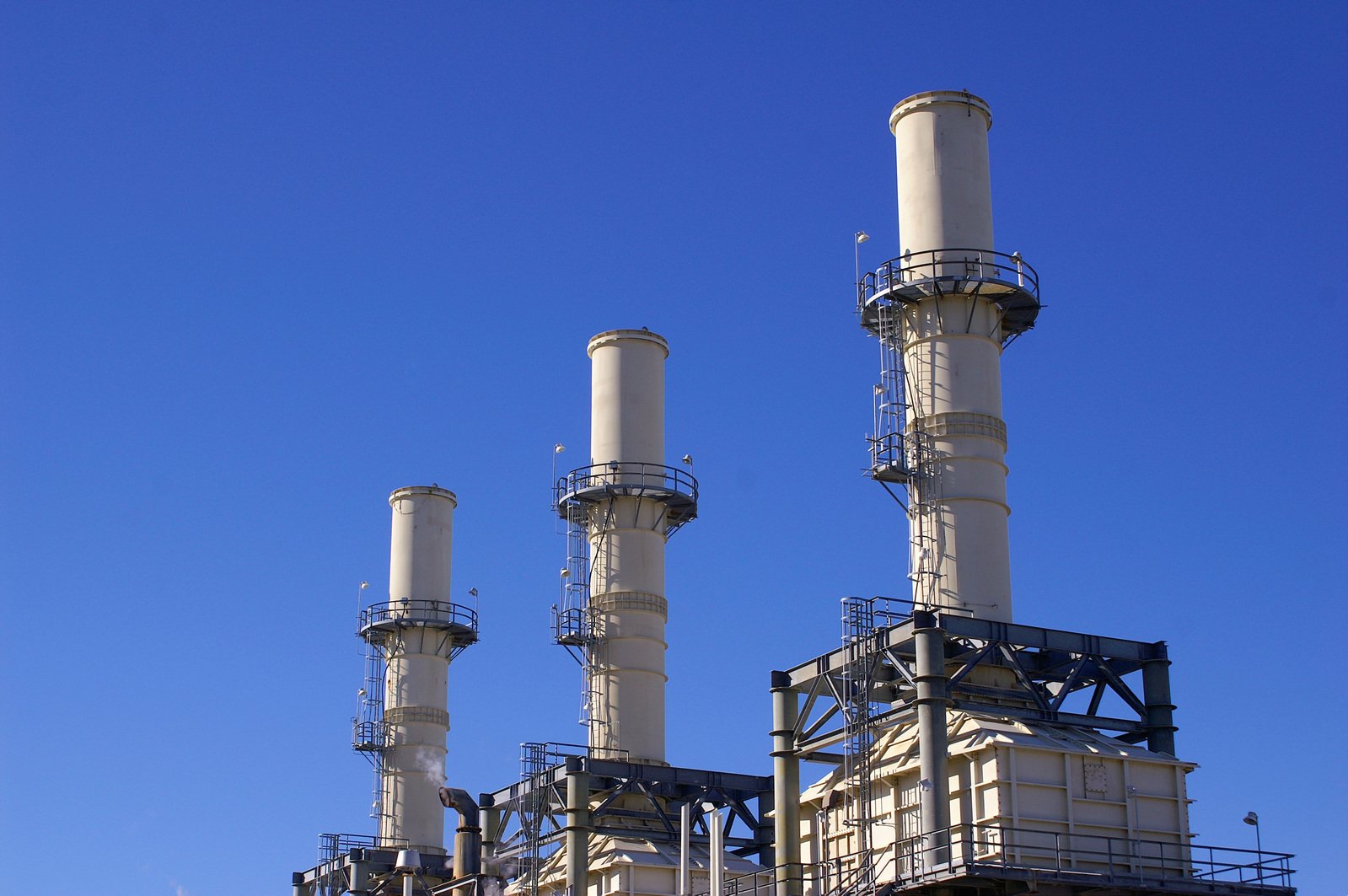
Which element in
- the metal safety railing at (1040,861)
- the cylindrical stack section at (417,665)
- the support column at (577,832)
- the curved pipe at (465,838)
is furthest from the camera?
the cylindrical stack section at (417,665)

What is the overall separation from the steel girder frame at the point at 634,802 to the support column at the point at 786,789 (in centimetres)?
1039

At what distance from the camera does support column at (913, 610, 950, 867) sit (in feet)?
122

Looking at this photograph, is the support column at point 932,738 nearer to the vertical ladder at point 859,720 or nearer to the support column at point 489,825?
the vertical ladder at point 859,720

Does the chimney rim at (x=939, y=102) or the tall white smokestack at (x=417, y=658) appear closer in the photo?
the chimney rim at (x=939, y=102)

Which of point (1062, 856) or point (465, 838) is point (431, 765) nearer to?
point (465, 838)

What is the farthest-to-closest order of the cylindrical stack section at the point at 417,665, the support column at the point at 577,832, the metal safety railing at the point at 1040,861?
the cylindrical stack section at the point at 417,665 < the support column at the point at 577,832 < the metal safety railing at the point at 1040,861

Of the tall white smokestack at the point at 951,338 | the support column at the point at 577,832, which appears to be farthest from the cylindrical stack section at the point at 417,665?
the tall white smokestack at the point at 951,338

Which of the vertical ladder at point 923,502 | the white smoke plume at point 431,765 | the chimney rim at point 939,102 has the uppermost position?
the chimney rim at point 939,102

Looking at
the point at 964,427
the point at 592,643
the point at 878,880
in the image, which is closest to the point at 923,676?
the point at 878,880

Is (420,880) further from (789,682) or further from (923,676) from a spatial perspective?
(923,676)

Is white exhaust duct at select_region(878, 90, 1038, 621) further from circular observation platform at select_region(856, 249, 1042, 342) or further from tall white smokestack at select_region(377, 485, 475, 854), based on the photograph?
tall white smokestack at select_region(377, 485, 475, 854)

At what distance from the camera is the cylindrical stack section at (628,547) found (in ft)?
183

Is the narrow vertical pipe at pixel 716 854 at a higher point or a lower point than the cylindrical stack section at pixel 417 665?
lower

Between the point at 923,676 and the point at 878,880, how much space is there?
4.64 m
